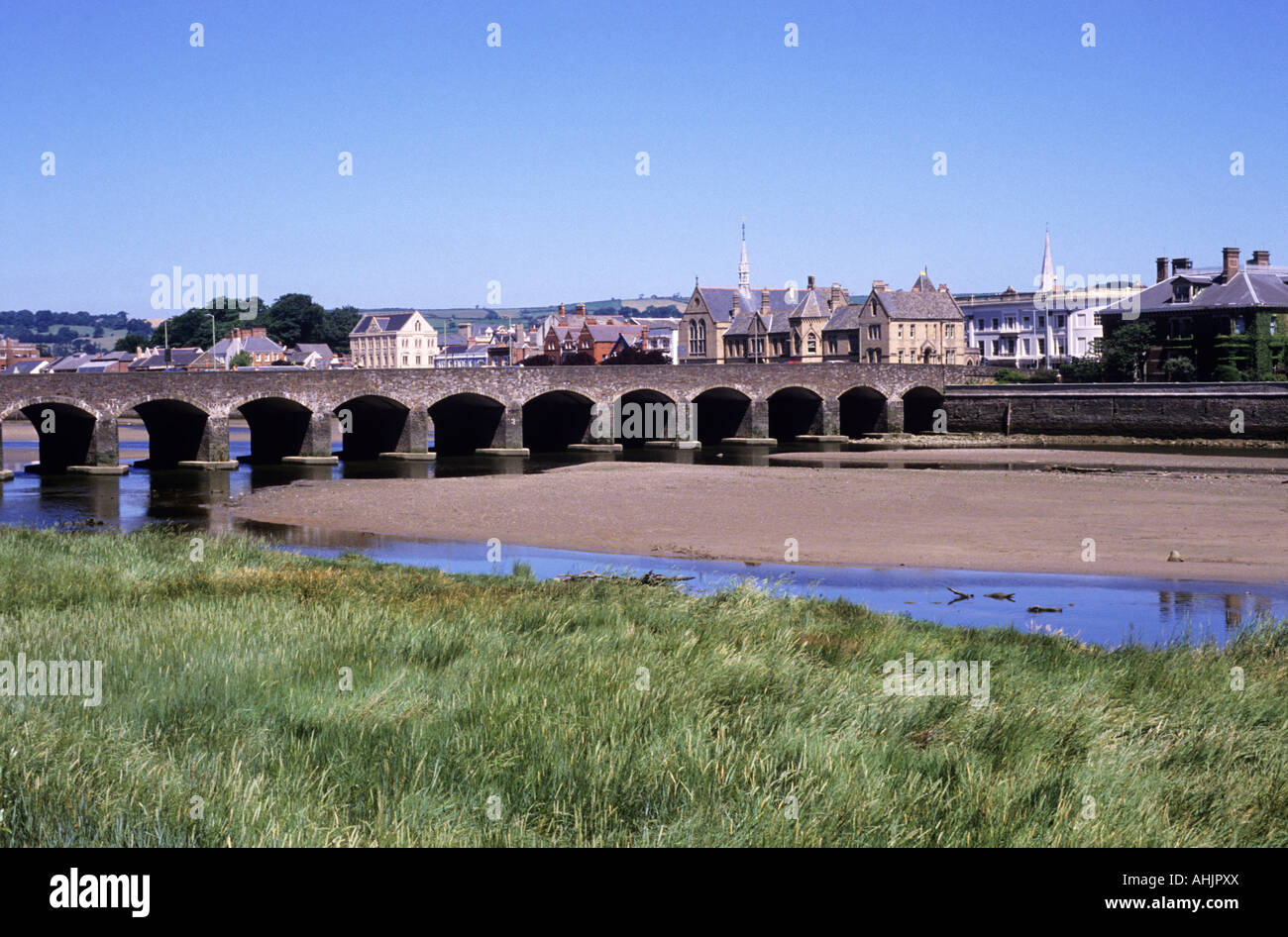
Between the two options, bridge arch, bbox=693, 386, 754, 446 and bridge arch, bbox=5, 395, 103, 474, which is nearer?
bridge arch, bbox=5, 395, 103, 474

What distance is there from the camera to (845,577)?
27219mm

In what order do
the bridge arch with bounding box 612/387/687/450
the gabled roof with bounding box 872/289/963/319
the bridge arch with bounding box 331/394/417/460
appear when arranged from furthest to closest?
1. the gabled roof with bounding box 872/289/963/319
2. the bridge arch with bounding box 612/387/687/450
3. the bridge arch with bounding box 331/394/417/460

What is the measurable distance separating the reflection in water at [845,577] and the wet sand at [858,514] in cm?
153

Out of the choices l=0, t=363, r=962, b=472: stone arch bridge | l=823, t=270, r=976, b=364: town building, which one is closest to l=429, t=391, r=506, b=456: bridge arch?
l=0, t=363, r=962, b=472: stone arch bridge

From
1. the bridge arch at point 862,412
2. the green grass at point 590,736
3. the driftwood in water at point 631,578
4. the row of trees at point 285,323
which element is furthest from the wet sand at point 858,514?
the row of trees at point 285,323

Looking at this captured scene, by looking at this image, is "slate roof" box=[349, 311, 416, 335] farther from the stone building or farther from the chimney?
the chimney

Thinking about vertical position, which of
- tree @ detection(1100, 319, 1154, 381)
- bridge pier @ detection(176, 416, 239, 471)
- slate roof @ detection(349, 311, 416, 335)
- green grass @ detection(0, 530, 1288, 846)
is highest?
slate roof @ detection(349, 311, 416, 335)

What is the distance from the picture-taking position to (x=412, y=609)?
15.6 metres

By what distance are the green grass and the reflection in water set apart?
18.9ft

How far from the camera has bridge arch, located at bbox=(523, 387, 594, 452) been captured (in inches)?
2901

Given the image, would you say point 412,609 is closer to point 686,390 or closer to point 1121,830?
point 1121,830

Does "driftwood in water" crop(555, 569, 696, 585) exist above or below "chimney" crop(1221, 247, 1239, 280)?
below

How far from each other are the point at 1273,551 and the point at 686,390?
47943 millimetres
